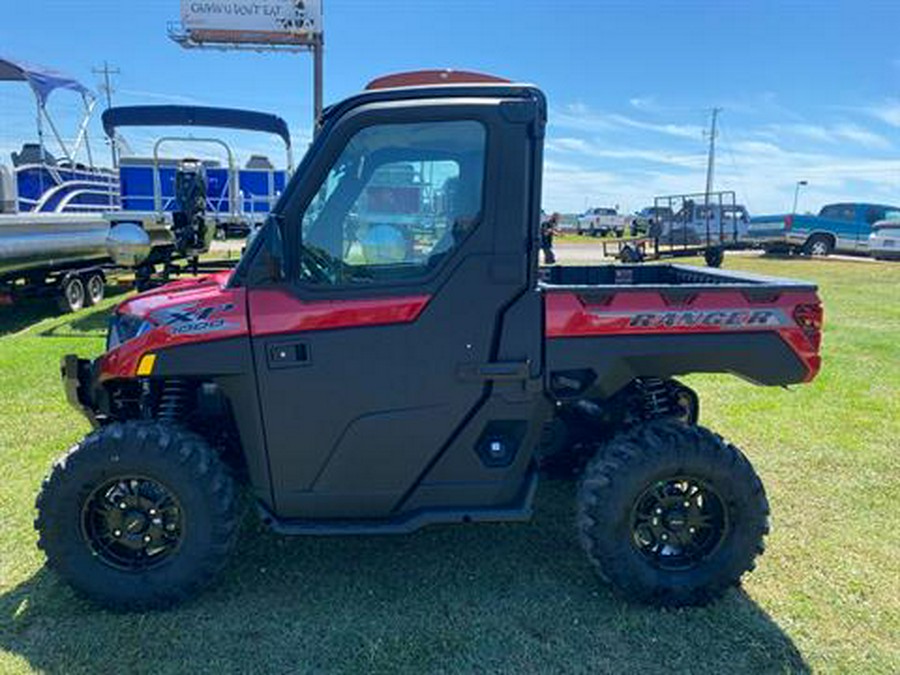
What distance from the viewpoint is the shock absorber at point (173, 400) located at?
3.18 meters

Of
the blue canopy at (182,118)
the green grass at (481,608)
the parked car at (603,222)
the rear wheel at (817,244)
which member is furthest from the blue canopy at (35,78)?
the parked car at (603,222)

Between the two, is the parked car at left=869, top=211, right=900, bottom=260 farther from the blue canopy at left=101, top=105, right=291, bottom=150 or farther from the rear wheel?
the blue canopy at left=101, top=105, right=291, bottom=150

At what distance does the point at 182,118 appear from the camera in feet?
38.9

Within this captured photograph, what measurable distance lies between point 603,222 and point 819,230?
24.7 meters

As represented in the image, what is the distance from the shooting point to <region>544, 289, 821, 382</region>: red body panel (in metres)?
2.89

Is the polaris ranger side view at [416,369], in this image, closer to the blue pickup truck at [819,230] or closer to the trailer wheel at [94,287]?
the trailer wheel at [94,287]

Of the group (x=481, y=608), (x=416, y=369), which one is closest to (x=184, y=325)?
(x=416, y=369)

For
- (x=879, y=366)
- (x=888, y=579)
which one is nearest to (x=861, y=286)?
(x=879, y=366)

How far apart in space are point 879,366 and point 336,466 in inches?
279

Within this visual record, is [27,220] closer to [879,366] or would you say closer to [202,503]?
[202,503]

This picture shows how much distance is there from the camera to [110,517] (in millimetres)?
2943

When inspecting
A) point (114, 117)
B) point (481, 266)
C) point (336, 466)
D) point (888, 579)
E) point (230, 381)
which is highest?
point (114, 117)

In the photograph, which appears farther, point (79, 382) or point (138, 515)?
point (79, 382)

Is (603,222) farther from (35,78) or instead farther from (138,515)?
(138,515)
